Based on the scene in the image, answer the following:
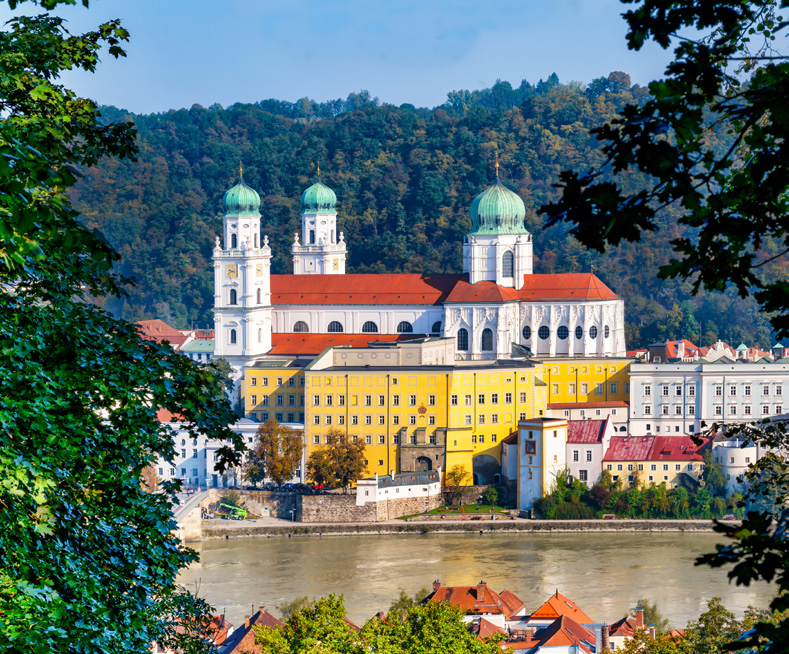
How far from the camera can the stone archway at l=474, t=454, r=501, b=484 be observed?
179ft

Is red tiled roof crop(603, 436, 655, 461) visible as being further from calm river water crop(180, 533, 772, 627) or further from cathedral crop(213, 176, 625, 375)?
cathedral crop(213, 176, 625, 375)

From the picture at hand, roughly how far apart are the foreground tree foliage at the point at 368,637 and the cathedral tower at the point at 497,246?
38119 millimetres

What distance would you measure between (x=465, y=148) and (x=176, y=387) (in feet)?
309

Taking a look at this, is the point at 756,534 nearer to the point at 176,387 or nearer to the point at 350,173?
the point at 176,387

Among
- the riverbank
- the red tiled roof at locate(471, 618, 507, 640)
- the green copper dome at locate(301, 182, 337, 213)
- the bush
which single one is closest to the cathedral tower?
the green copper dome at locate(301, 182, 337, 213)

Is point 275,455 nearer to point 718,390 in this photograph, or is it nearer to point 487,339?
point 487,339

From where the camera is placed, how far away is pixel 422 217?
313 feet

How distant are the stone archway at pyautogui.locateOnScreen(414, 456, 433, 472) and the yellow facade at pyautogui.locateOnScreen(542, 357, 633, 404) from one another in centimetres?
886

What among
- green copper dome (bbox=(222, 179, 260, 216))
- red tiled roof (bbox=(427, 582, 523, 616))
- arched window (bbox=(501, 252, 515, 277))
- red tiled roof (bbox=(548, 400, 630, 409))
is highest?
green copper dome (bbox=(222, 179, 260, 216))

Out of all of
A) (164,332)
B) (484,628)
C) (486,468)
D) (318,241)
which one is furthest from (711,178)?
(164,332)

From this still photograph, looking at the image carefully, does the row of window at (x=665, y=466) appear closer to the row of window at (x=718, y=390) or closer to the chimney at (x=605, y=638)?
the row of window at (x=718, y=390)

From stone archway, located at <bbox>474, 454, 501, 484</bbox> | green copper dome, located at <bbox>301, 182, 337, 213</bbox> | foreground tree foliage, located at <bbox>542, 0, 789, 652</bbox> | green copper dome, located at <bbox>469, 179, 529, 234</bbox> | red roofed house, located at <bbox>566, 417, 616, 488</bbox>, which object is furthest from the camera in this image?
green copper dome, located at <bbox>301, 182, 337, 213</bbox>

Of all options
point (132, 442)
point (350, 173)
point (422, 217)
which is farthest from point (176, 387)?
point (350, 173)

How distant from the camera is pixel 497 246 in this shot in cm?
6303
